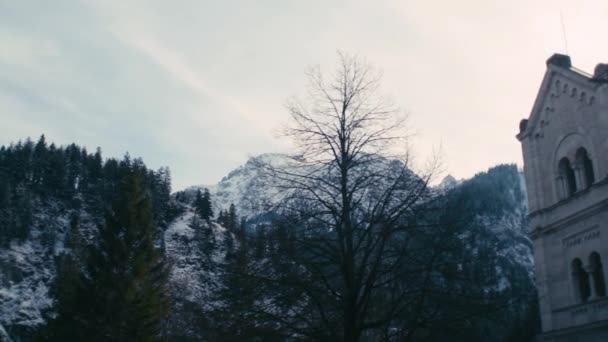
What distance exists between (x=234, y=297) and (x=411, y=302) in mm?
3700

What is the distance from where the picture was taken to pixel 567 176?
2428cm

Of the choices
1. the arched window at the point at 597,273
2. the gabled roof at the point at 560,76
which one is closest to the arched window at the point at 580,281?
the arched window at the point at 597,273

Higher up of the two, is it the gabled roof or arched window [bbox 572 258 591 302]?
the gabled roof

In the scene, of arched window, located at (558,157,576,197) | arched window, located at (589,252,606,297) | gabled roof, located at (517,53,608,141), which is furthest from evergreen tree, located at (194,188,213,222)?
arched window, located at (589,252,606,297)

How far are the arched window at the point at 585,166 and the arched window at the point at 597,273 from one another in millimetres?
2548

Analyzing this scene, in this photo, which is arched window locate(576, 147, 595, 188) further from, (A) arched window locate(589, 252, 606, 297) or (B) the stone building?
(A) arched window locate(589, 252, 606, 297)

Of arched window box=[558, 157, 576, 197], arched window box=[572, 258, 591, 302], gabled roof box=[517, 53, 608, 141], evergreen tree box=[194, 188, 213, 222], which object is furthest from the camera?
evergreen tree box=[194, 188, 213, 222]

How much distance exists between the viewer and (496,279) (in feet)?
45.3

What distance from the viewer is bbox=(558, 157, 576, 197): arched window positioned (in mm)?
24078

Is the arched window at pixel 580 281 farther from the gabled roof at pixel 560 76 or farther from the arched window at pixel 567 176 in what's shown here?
the gabled roof at pixel 560 76

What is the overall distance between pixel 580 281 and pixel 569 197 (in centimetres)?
304

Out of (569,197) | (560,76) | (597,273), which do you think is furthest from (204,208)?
(597,273)

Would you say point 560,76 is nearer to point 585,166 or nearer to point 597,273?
point 585,166

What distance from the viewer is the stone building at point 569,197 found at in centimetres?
2195
